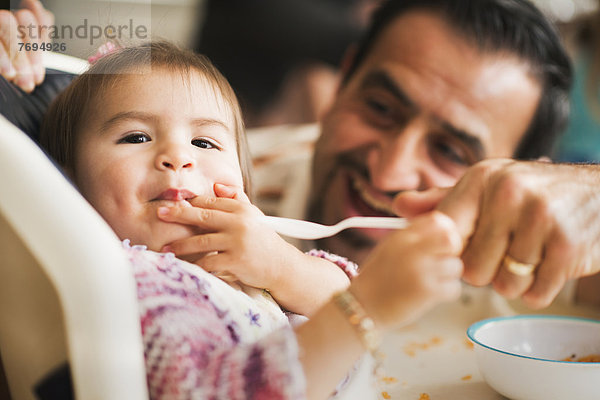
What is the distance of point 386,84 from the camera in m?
1.03

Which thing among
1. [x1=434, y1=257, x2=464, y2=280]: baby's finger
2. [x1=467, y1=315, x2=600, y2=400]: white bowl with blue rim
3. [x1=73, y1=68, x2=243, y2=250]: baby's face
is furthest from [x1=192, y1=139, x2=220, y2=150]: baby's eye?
[x1=467, y1=315, x2=600, y2=400]: white bowl with blue rim

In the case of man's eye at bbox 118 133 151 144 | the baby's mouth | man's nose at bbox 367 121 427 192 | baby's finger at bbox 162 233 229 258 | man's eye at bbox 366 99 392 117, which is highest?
man's eye at bbox 118 133 151 144

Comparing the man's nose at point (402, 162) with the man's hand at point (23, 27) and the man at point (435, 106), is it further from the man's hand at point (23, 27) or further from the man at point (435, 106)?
the man's hand at point (23, 27)

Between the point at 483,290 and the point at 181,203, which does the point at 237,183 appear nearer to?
the point at 181,203

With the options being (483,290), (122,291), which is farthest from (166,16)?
(483,290)

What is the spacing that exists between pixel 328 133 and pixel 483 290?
425 mm

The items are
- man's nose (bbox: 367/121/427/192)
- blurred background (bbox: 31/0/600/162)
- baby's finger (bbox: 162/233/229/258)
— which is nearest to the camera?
baby's finger (bbox: 162/233/229/258)

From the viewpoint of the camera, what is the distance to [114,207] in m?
0.47

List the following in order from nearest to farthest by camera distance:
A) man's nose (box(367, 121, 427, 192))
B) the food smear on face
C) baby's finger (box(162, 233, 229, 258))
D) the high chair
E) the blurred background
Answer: the high chair < baby's finger (box(162, 233, 229, 258)) < the food smear on face < man's nose (box(367, 121, 427, 192)) < the blurred background

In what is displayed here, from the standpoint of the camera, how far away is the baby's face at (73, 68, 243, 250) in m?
0.47

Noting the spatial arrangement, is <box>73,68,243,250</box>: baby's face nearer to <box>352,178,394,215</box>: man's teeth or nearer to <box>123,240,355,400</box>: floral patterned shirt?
<box>123,240,355,400</box>: floral patterned shirt

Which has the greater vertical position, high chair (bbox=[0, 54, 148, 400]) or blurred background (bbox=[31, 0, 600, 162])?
high chair (bbox=[0, 54, 148, 400])

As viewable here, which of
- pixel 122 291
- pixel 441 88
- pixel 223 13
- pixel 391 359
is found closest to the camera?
pixel 122 291

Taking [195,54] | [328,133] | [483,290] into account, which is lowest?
[483,290]
